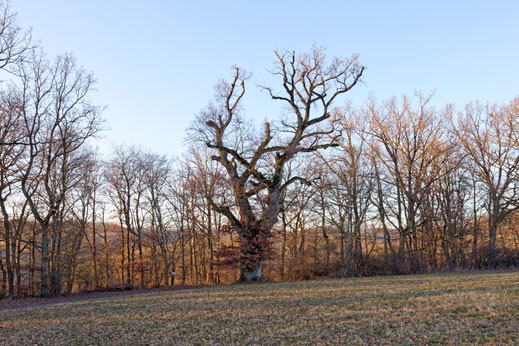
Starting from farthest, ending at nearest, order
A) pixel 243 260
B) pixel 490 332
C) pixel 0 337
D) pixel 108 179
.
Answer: pixel 108 179, pixel 243 260, pixel 0 337, pixel 490 332

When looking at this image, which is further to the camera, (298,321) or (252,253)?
(252,253)

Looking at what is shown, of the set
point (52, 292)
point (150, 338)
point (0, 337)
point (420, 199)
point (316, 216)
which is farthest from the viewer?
point (316, 216)

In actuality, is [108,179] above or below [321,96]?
below

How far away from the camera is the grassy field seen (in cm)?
623

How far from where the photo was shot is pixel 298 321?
26.0 feet

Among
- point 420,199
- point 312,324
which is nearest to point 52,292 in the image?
point 312,324

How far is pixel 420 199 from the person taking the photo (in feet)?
81.3

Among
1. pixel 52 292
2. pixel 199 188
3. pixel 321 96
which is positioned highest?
pixel 321 96

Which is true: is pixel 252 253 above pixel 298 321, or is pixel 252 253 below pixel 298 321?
above

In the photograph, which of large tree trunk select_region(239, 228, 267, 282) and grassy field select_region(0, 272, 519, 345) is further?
large tree trunk select_region(239, 228, 267, 282)

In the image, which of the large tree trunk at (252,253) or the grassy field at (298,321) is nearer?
the grassy field at (298,321)

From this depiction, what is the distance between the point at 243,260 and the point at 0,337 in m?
13.2

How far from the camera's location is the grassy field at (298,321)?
6.23m

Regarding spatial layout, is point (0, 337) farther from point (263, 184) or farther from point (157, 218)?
point (157, 218)
